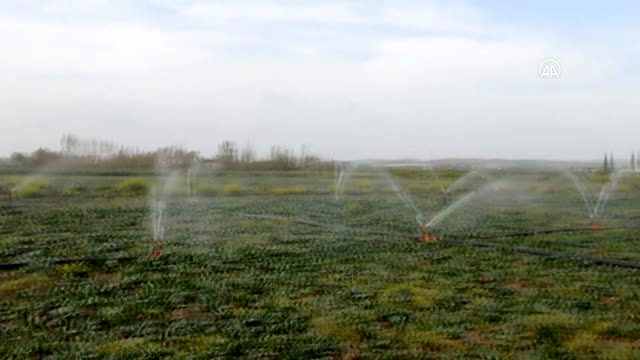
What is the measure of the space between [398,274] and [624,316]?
3135mm

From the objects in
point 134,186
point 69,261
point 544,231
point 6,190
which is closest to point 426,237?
point 544,231

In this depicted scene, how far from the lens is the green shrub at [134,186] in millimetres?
29250

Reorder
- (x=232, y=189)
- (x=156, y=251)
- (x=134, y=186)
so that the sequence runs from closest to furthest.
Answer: (x=156, y=251) → (x=134, y=186) → (x=232, y=189)

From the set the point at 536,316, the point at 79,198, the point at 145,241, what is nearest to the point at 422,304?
the point at 536,316

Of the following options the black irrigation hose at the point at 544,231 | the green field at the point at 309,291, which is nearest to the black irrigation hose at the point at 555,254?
the green field at the point at 309,291

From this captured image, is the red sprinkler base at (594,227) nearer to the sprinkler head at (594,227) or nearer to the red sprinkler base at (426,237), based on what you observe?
the sprinkler head at (594,227)

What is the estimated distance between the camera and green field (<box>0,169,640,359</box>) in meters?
6.15

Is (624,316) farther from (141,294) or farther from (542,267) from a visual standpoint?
(141,294)

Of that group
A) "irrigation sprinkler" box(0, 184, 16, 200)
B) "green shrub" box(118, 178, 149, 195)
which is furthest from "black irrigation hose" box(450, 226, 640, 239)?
"green shrub" box(118, 178, 149, 195)

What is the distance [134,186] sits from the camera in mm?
31000

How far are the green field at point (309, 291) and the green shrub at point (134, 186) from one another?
Result: 37.1 ft

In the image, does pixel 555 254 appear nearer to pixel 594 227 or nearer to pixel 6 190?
pixel 594 227

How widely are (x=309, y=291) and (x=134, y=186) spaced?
2387 centimetres

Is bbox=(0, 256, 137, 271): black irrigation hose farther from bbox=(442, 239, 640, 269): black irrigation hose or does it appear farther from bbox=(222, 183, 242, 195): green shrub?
bbox=(222, 183, 242, 195): green shrub
